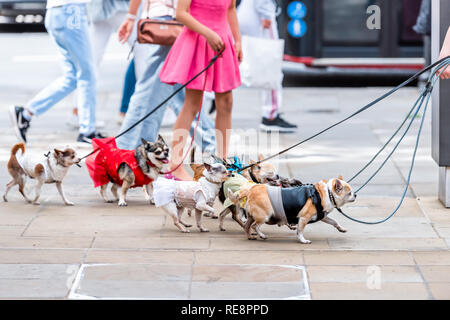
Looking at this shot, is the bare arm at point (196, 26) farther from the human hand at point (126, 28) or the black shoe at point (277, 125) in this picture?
the black shoe at point (277, 125)

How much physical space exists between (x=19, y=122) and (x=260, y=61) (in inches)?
96.4

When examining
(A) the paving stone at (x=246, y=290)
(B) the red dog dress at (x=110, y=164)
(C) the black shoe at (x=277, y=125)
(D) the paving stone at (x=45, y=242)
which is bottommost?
(C) the black shoe at (x=277, y=125)

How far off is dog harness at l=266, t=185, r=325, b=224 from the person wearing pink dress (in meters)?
1.49

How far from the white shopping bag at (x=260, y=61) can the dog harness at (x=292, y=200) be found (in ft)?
12.8

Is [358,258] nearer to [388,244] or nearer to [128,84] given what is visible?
[388,244]

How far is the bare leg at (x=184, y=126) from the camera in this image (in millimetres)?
7555

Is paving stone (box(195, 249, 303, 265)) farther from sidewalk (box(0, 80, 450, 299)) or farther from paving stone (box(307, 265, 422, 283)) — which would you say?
paving stone (box(307, 265, 422, 283))

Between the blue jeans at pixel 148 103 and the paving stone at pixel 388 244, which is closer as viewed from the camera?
the paving stone at pixel 388 244

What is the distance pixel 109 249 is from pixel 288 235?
119 centimetres

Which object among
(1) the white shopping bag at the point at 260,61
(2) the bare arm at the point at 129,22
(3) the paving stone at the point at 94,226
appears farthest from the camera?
(1) the white shopping bag at the point at 260,61

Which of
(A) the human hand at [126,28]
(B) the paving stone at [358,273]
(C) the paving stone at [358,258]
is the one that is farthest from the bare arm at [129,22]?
(B) the paving stone at [358,273]


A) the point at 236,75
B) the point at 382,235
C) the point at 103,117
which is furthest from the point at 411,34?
the point at 382,235

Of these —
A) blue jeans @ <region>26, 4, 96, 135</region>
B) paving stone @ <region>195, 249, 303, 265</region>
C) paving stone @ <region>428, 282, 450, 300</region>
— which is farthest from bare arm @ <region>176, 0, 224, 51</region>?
paving stone @ <region>428, 282, 450, 300</region>

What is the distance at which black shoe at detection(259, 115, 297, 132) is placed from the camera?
33.9ft
